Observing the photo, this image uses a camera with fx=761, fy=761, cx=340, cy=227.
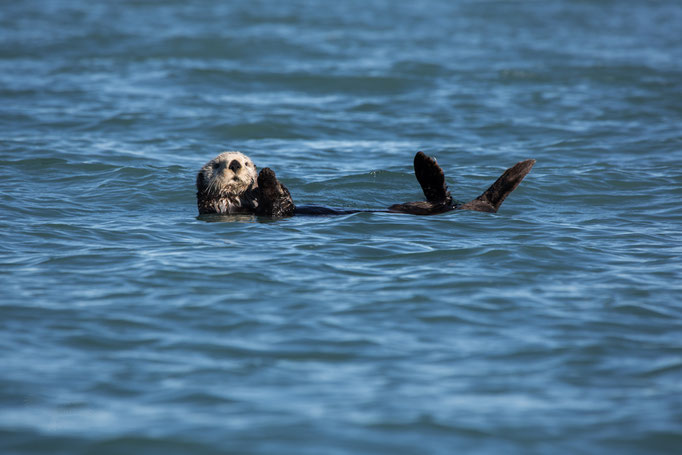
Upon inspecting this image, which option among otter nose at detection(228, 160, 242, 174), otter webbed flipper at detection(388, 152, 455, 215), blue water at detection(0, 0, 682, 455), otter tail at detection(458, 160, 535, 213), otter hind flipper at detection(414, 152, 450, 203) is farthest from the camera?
otter nose at detection(228, 160, 242, 174)

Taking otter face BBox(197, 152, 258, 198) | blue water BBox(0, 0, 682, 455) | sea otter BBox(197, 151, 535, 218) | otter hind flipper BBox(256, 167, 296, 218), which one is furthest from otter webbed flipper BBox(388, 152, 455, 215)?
otter face BBox(197, 152, 258, 198)

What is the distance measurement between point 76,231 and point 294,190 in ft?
8.90

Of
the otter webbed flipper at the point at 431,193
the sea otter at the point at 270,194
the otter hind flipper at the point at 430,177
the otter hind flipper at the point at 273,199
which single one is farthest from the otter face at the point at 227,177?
the otter hind flipper at the point at 430,177

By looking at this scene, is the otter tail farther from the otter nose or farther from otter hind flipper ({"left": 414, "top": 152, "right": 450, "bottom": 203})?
the otter nose

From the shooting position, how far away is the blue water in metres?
3.63

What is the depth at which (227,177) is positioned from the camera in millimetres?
7230

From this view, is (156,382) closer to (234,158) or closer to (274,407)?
(274,407)

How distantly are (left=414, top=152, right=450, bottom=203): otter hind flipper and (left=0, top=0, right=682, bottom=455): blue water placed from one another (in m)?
0.29

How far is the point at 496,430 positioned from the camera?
11.6 ft

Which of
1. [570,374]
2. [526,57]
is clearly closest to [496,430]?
[570,374]

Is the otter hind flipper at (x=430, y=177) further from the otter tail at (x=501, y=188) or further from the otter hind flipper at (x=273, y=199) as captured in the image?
the otter hind flipper at (x=273, y=199)

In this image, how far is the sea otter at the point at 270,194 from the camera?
6.98 m

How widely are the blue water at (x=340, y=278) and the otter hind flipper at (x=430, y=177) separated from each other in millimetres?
287

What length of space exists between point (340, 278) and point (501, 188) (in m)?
2.29
